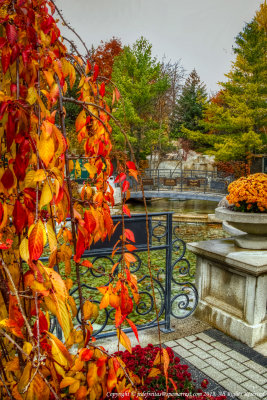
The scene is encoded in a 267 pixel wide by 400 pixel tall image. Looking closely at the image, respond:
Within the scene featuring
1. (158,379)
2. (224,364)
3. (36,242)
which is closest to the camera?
(36,242)

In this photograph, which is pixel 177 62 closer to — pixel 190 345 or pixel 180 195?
pixel 180 195

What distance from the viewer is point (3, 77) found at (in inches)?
46.0

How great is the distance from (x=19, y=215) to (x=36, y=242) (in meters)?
0.26

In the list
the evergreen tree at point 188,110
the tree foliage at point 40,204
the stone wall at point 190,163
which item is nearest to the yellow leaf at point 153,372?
the tree foliage at point 40,204

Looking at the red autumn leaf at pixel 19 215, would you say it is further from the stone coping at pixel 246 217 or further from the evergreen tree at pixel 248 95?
the evergreen tree at pixel 248 95

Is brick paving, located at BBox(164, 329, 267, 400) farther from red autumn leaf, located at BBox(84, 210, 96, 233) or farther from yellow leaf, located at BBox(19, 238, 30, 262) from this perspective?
yellow leaf, located at BBox(19, 238, 30, 262)

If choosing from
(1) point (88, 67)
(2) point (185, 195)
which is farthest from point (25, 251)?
(2) point (185, 195)

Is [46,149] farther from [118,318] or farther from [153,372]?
[153,372]

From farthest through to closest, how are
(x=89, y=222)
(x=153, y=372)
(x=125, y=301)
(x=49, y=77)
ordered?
(x=153, y=372) < (x=125, y=301) < (x=89, y=222) < (x=49, y=77)

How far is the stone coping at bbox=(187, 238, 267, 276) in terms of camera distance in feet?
9.82

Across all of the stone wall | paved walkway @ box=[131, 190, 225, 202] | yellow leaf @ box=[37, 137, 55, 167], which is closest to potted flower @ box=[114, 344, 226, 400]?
yellow leaf @ box=[37, 137, 55, 167]

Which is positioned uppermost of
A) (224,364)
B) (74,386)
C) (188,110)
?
(188,110)

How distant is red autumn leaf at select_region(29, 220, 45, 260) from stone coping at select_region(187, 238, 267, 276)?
257 cm

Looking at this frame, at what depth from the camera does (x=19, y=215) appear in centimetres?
107
